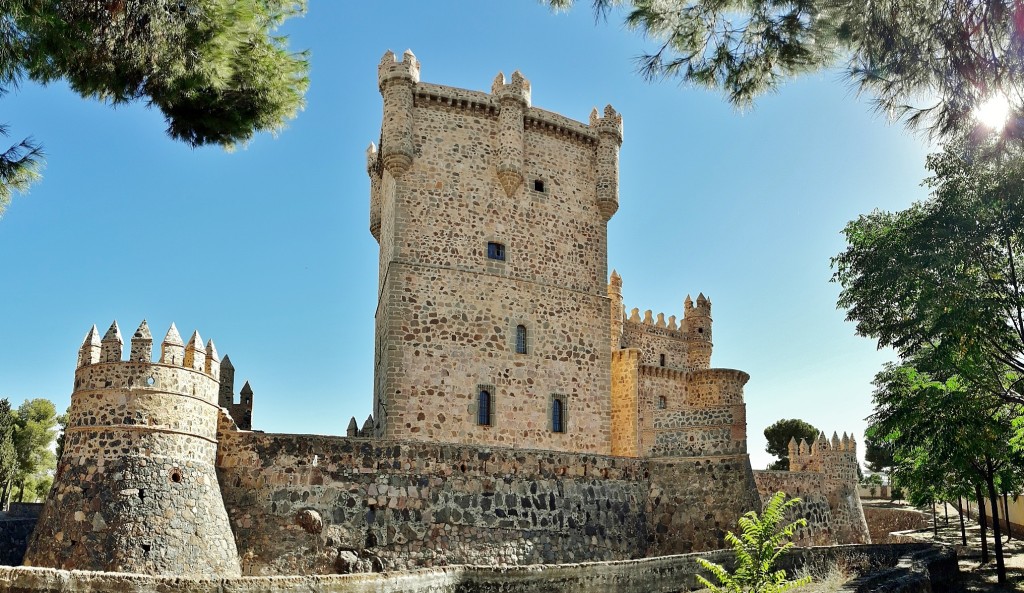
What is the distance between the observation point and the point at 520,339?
25.4 metres

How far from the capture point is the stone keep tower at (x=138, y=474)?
13852 mm

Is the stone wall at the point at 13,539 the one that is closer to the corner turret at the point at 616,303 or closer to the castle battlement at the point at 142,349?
the castle battlement at the point at 142,349

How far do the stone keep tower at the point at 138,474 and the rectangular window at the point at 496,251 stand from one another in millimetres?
11525

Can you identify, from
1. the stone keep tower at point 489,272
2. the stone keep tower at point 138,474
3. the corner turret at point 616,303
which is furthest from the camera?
the corner turret at point 616,303

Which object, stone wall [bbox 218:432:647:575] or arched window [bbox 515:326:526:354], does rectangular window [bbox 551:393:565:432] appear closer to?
arched window [bbox 515:326:526:354]

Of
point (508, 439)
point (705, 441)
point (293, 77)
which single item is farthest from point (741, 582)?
point (508, 439)

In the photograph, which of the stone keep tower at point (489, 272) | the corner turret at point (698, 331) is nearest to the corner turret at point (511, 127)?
the stone keep tower at point (489, 272)

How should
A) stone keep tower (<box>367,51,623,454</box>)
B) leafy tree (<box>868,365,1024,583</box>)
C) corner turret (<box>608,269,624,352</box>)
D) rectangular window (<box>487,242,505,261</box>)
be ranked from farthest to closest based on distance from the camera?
corner turret (<box>608,269,624,352</box>)
rectangular window (<box>487,242,505,261</box>)
stone keep tower (<box>367,51,623,454</box>)
leafy tree (<box>868,365,1024,583</box>)

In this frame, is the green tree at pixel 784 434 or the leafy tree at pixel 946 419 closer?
the leafy tree at pixel 946 419

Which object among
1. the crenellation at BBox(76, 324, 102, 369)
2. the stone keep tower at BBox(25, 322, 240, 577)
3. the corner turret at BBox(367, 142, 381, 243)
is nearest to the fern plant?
the stone keep tower at BBox(25, 322, 240, 577)

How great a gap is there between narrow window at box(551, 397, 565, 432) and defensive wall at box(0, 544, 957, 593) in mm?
8557

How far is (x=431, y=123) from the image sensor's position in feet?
84.8

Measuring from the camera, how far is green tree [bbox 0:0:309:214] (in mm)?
10234

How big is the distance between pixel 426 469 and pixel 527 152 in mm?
12987
